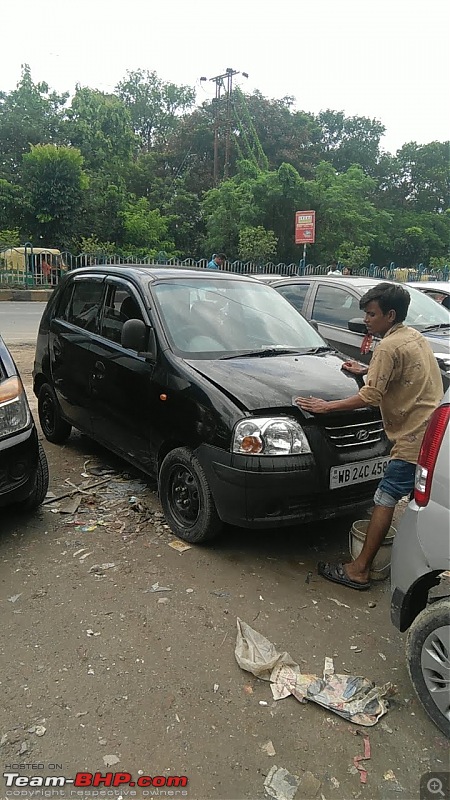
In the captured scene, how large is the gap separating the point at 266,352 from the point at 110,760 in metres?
2.65

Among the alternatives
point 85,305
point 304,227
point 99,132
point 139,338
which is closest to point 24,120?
point 99,132

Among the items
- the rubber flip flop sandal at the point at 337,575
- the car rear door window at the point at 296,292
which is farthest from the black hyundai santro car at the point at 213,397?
the car rear door window at the point at 296,292

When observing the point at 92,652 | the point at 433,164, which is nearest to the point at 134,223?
the point at 433,164

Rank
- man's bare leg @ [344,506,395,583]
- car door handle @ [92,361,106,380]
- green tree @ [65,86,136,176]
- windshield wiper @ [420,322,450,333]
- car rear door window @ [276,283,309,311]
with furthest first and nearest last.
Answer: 1. green tree @ [65,86,136,176]
2. car rear door window @ [276,283,309,311]
3. windshield wiper @ [420,322,450,333]
4. car door handle @ [92,361,106,380]
5. man's bare leg @ [344,506,395,583]

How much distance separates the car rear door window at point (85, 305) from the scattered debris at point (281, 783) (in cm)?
355

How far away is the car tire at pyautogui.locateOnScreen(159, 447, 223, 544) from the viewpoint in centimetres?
340

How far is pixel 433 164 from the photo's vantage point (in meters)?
46.7

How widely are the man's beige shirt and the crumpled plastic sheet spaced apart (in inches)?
43.8

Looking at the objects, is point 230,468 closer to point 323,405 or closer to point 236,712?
point 323,405

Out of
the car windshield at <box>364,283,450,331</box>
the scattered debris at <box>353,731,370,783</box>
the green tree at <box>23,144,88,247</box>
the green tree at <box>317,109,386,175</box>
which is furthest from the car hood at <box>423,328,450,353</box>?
the green tree at <box>317,109,386,175</box>

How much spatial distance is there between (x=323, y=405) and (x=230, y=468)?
0.65 m

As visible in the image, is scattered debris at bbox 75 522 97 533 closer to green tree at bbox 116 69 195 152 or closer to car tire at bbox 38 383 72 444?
car tire at bbox 38 383 72 444

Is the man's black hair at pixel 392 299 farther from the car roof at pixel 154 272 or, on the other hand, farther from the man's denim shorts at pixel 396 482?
the car roof at pixel 154 272

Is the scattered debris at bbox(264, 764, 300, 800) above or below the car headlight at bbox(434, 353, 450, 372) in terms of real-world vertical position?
below
